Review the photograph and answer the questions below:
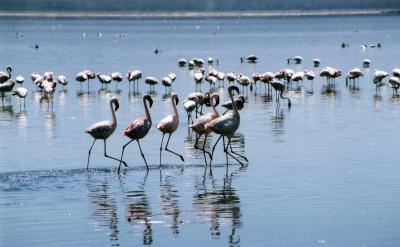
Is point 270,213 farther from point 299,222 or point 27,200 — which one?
point 27,200

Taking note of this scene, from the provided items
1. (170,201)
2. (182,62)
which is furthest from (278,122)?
(182,62)

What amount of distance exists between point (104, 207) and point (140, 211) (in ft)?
2.18

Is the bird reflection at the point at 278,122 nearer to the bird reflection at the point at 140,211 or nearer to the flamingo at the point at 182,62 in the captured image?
the bird reflection at the point at 140,211

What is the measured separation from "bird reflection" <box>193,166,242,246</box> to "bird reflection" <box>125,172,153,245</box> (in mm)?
716

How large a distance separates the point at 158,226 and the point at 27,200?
276cm

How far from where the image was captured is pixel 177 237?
43.5 feet

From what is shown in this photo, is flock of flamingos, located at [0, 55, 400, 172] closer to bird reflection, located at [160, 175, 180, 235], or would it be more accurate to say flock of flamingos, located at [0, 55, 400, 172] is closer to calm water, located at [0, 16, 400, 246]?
calm water, located at [0, 16, 400, 246]

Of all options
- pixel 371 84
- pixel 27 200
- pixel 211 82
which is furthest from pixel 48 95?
pixel 27 200

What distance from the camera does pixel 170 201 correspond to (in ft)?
51.3

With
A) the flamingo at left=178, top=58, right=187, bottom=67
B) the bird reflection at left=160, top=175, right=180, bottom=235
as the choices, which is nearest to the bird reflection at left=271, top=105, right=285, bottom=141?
the bird reflection at left=160, top=175, right=180, bottom=235

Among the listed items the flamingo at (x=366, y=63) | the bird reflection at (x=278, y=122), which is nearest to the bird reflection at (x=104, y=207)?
the bird reflection at (x=278, y=122)

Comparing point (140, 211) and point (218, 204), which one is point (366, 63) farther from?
point (140, 211)

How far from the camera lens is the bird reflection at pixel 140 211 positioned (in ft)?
44.5

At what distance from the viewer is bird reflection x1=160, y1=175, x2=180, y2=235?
1416 centimetres
